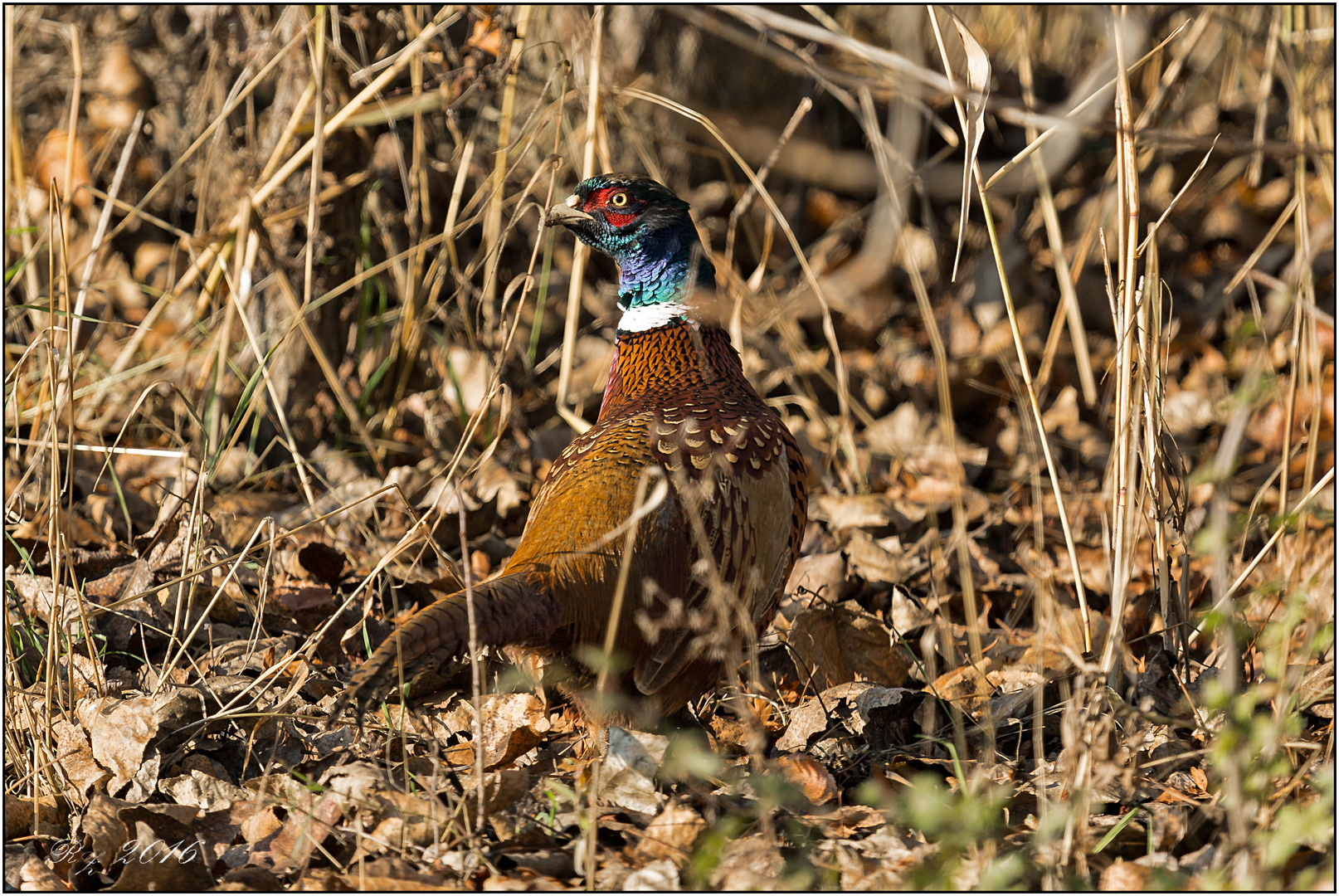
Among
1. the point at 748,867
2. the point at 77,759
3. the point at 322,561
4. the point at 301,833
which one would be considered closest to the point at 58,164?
the point at 322,561

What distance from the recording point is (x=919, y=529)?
3764 mm

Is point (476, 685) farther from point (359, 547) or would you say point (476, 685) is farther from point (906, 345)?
point (906, 345)

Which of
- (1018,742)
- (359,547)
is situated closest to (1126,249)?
(1018,742)

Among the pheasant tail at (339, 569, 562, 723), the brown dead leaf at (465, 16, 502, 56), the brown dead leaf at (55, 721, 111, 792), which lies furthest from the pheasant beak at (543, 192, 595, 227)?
the brown dead leaf at (55, 721, 111, 792)

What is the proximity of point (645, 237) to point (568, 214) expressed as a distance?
21 cm

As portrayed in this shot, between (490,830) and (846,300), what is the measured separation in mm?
3423

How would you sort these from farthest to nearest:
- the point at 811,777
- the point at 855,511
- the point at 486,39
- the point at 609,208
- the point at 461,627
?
the point at 855,511 → the point at 486,39 → the point at 609,208 → the point at 811,777 → the point at 461,627

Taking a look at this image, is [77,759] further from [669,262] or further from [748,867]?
[669,262]

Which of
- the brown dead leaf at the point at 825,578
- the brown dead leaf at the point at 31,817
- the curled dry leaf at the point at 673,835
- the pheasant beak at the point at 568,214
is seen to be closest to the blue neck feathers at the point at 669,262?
the pheasant beak at the point at 568,214

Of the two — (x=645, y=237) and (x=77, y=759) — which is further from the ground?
(x=645, y=237)

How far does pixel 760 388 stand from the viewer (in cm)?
451

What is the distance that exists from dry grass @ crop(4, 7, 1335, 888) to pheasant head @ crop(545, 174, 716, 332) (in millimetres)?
182

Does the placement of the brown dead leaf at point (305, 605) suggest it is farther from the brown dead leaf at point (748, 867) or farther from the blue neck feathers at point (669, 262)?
the brown dead leaf at point (748, 867)

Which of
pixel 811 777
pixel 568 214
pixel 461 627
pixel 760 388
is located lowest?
pixel 811 777
